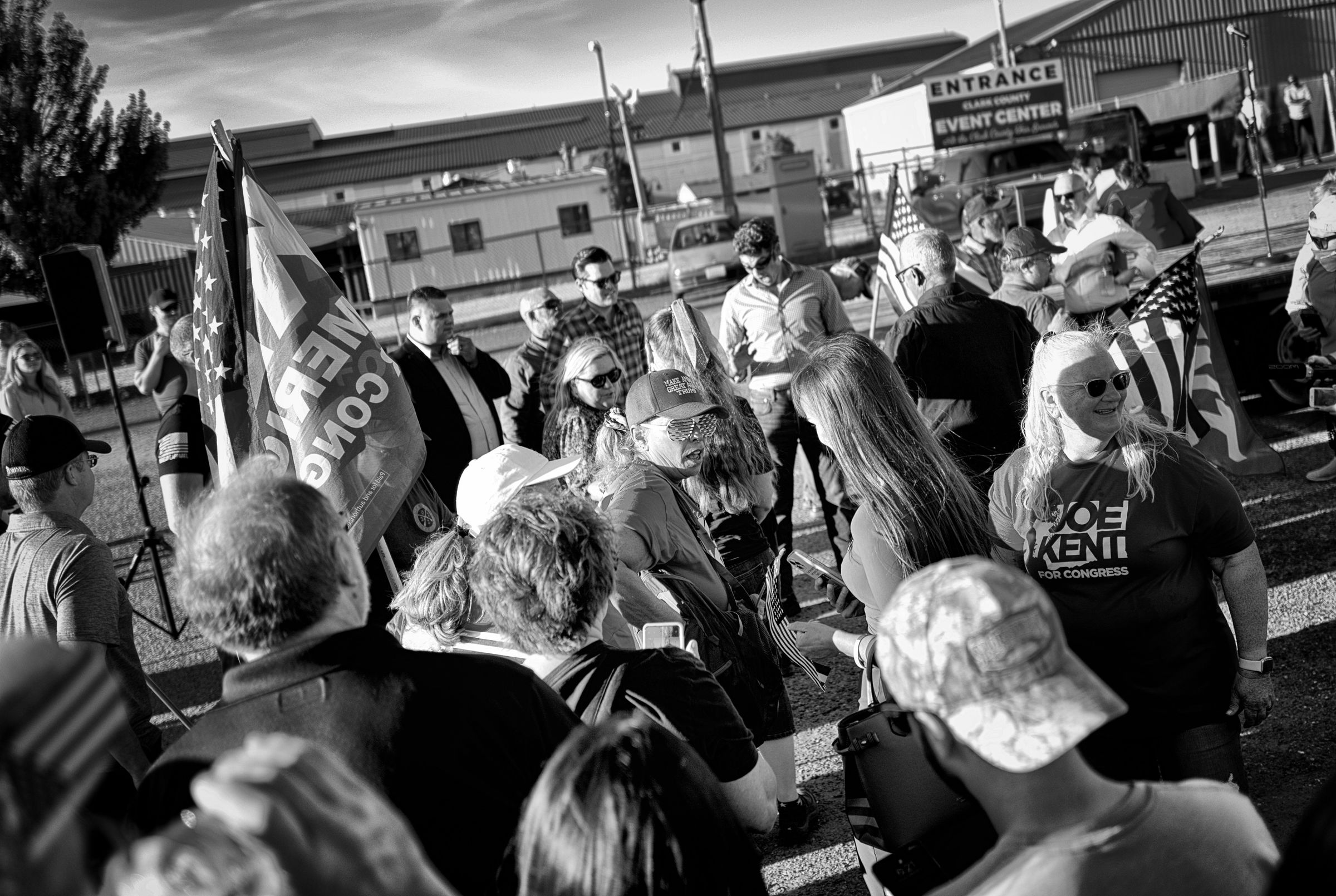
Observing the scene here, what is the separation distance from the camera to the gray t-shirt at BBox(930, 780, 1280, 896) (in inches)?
54.9

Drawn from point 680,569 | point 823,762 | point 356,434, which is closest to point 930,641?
point 680,569

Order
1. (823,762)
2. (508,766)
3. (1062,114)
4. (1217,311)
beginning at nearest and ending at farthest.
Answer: (508,766) → (823,762) → (1217,311) → (1062,114)

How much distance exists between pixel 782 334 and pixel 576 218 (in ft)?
90.2

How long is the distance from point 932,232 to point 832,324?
3.27 feet

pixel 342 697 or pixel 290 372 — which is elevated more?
pixel 290 372

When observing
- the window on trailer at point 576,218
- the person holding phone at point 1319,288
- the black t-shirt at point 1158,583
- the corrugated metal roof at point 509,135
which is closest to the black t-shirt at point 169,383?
the black t-shirt at point 1158,583

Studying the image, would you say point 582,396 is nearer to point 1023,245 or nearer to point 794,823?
point 794,823

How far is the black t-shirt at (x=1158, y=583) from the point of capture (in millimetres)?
2631

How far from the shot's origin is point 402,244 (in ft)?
101

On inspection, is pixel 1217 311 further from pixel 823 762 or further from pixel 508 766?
pixel 508 766

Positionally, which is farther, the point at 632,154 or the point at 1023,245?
the point at 632,154

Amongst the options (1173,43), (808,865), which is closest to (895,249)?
(808,865)

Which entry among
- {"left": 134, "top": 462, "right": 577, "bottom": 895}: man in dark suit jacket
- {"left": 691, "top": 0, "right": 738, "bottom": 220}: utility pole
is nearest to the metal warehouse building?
{"left": 691, "top": 0, "right": 738, "bottom": 220}: utility pole

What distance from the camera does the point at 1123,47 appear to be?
38812mm
